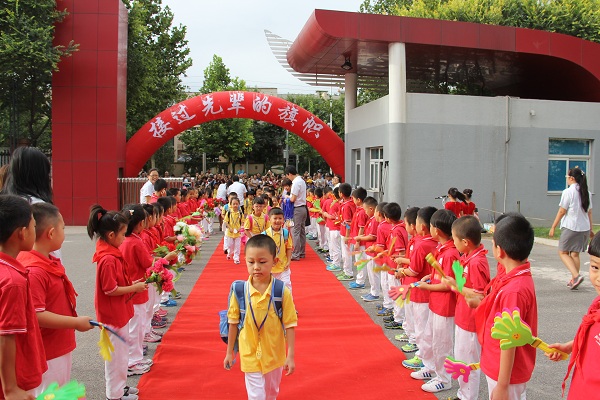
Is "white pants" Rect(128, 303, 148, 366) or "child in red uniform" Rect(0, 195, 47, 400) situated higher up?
"child in red uniform" Rect(0, 195, 47, 400)

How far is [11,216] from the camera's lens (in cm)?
248

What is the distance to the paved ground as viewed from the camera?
4555 mm

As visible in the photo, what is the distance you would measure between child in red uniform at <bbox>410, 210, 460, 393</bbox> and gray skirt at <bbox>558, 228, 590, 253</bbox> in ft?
14.6

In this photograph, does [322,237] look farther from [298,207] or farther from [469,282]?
[469,282]

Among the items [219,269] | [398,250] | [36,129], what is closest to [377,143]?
[219,269]

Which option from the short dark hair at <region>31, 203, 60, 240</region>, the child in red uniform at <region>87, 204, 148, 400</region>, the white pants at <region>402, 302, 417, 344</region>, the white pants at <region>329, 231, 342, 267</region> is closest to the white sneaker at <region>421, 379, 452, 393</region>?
the white pants at <region>402, 302, 417, 344</region>

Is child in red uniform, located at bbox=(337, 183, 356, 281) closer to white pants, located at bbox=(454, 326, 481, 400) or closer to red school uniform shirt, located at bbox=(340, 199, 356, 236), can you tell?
red school uniform shirt, located at bbox=(340, 199, 356, 236)

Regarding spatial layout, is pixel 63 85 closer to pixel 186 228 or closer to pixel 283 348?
pixel 186 228

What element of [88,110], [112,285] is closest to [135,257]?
[112,285]

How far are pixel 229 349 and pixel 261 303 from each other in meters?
0.34

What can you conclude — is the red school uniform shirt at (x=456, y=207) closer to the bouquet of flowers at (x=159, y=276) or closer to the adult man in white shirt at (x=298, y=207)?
the adult man in white shirt at (x=298, y=207)

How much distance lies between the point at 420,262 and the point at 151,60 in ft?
60.6

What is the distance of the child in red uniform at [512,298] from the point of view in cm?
280

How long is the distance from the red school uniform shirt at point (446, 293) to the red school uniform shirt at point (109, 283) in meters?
2.42
